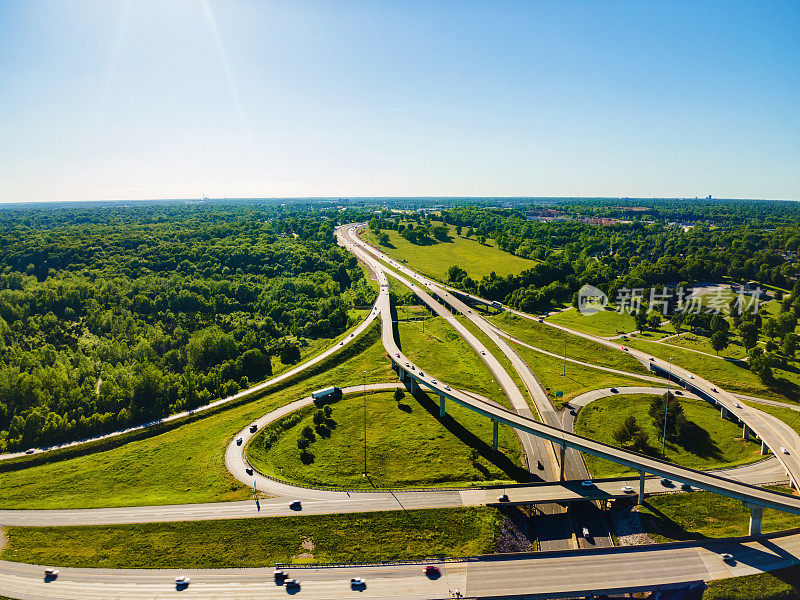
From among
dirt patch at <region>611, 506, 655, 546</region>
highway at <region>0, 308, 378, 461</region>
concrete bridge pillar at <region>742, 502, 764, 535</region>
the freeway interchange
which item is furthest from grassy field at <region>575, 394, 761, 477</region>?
highway at <region>0, 308, 378, 461</region>

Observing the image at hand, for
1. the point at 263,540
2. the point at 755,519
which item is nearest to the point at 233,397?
the point at 263,540

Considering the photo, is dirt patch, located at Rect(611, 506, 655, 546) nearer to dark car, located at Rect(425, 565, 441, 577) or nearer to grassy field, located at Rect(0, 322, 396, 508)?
dark car, located at Rect(425, 565, 441, 577)

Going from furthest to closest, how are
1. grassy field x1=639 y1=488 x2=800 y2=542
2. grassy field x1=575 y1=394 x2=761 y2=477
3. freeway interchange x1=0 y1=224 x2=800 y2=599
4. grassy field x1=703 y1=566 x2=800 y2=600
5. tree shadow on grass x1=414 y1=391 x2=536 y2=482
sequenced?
grassy field x1=575 y1=394 x2=761 y2=477 < tree shadow on grass x1=414 y1=391 x2=536 y2=482 < grassy field x1=639 y1=488 x2=800 y2=542 < freeway interchange x1=0 y1=224 x2=800 y2=599 < grassy field x1=703 y1=566 x2=800 y2=600

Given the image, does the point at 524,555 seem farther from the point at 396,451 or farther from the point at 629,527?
the point at 396,451

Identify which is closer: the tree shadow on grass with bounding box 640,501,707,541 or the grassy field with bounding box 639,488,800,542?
the grassy field with bounding box 639,488,800,542

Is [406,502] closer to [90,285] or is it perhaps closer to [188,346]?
[188,346]

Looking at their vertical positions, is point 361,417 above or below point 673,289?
below

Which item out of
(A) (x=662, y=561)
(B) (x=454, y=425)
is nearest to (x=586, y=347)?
(B) (x=454, y=425)
